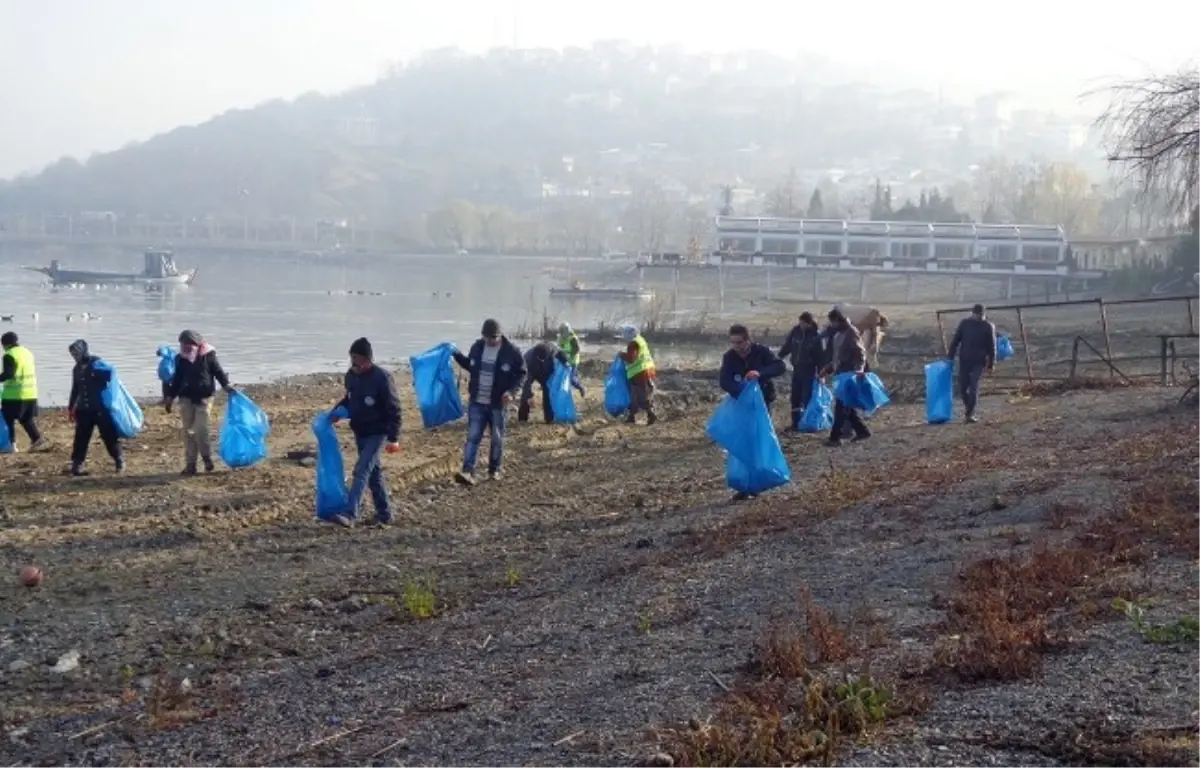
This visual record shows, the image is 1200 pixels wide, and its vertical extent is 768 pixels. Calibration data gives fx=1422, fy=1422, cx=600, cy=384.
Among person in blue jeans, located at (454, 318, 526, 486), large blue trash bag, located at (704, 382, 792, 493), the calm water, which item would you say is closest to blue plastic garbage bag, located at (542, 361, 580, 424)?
person in blue jeans, located at (454, 318, 526, 486)

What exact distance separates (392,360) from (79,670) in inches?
1336

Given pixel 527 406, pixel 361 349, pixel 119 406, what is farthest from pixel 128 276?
pixel 361 349

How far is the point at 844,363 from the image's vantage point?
15641 mm

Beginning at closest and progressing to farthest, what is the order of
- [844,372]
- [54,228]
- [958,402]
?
[844,372] < [958,402] < [54,228]

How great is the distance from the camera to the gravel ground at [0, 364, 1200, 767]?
231 inches

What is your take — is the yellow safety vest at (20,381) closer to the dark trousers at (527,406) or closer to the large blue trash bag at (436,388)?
the large blue trash bag at (436,388)

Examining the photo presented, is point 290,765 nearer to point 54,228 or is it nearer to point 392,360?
point 392,360

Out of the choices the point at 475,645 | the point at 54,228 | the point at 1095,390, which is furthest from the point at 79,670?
the point at 54,228

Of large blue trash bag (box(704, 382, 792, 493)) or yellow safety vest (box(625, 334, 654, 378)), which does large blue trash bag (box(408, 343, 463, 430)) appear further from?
large blue trash bag (box(704, 382, 792, 493))

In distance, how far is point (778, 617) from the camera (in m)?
7.64

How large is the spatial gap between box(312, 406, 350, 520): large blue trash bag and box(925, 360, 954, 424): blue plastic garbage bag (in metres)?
9.22

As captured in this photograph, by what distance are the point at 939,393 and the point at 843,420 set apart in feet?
8.98

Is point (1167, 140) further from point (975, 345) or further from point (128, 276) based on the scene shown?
point (128, 276)

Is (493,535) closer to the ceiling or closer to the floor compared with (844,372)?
closer to the floor
